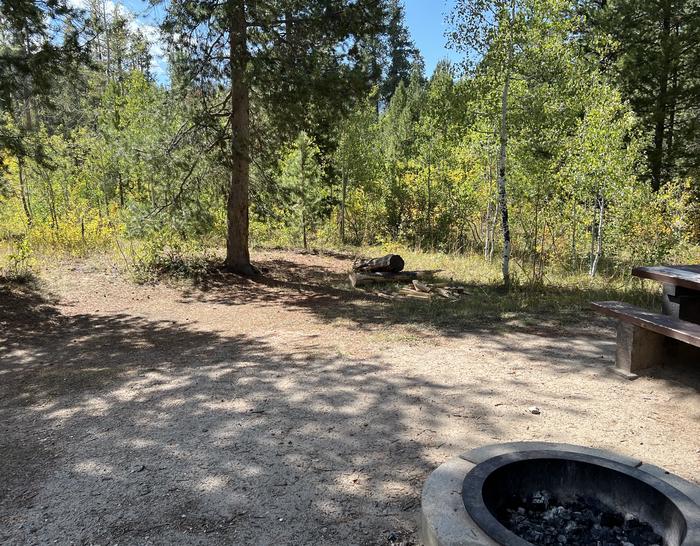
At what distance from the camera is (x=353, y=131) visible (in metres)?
16.5

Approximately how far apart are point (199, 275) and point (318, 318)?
3973 millimetres

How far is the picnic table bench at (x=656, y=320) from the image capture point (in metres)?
4.45

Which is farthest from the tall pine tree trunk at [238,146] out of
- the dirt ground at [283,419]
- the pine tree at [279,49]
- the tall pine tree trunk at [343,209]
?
the tall pine tree trunk at [343,209]

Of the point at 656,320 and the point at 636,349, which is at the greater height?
the point at 656,320

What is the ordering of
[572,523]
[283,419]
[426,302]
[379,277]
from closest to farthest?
[572,523] < [283,419] < [426,302] < [379,277]

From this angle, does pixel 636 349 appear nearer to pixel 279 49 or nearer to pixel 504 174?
pixel 504 174

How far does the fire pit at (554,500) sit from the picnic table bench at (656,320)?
221cm

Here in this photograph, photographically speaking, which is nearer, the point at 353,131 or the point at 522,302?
the point at 522,302

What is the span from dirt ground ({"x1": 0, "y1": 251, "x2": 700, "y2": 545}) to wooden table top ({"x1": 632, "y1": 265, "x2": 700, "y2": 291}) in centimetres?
85

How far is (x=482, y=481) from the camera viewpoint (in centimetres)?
241

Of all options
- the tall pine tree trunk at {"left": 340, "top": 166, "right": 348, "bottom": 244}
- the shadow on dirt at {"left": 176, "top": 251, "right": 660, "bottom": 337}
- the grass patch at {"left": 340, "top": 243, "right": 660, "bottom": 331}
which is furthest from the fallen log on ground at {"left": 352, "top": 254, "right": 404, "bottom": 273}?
the tall pine tree trunk at {"left": 340, "top": 166, "right": 348, "bottom": 244}

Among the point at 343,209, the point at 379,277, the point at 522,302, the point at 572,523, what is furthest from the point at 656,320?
the point at 343,209

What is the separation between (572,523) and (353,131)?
15.4m

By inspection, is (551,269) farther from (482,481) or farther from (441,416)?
(482,481)
